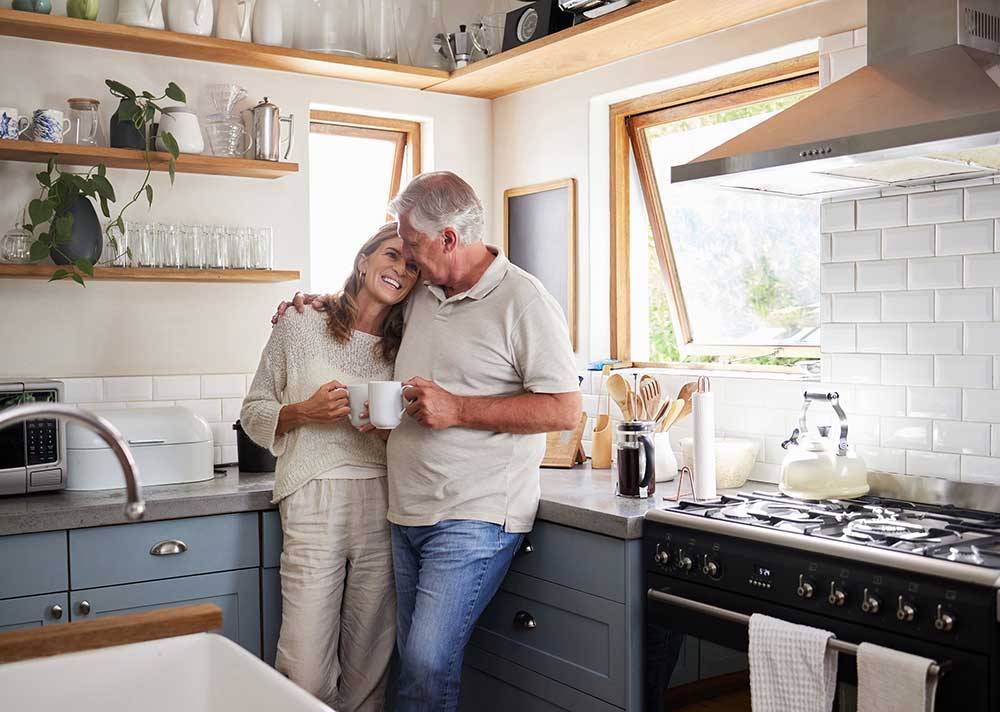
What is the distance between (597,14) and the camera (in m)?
A: 3.23

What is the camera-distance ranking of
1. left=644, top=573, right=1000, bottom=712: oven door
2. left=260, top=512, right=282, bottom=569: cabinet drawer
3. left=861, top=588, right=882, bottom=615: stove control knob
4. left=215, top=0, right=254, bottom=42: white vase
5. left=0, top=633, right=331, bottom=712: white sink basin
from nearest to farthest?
1. left=0, top=633, right=331, bottom=712: white sink basin
2. left=644, top=573, right=1000, bottom=712: oven door
3. left=861, top=588, right=882, bottom=615: stove control knob
4. left=260, top=512, right=282, bottom=569: cabinet drawer
5. left=215, top=0, right=254, bottom=42: white vase

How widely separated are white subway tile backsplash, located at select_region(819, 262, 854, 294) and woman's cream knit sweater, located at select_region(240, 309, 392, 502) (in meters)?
1.23

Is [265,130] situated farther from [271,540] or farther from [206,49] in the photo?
[271,540]

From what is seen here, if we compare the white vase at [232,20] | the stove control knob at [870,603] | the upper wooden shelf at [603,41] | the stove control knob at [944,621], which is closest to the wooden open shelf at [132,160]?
the white vase at [232,20]

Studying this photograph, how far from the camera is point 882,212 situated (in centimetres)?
283

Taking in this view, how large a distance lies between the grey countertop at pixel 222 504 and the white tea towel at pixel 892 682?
0.68m

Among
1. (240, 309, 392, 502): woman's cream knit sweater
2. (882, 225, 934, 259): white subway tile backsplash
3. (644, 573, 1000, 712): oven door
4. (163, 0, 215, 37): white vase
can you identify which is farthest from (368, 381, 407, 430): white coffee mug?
(163, 0, 215, 37): white vase

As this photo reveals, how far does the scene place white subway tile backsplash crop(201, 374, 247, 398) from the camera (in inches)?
144

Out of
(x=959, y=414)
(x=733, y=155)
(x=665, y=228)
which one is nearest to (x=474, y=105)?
(x=665, y=228)

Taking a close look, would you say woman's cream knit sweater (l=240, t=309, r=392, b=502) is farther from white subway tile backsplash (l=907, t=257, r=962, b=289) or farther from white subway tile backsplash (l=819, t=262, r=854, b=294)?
white subway tile backsplash (l=907, t=257, r=962, b=289)

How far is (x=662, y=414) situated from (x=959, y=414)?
87 centimetres

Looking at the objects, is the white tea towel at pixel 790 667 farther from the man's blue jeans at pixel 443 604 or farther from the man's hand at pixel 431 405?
the man's hand at pixel 431 405

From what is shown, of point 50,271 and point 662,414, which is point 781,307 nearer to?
point 662,414

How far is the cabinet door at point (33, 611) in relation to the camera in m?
2.70
